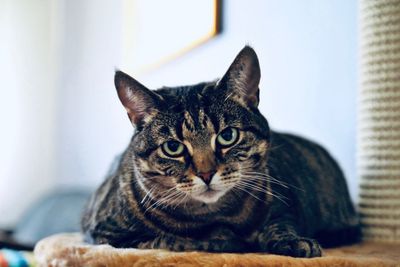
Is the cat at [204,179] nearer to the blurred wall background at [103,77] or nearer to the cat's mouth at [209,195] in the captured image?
the cat's mouth at [209,195]

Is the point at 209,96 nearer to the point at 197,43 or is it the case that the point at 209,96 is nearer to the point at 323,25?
the point at 323,25

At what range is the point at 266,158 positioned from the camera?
0.91 meters

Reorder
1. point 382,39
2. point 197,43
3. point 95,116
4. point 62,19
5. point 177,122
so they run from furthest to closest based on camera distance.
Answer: point 62,19, point 95,116, point 197,43, point 382,39, point 177,122

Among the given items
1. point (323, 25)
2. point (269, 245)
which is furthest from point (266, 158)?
point (323, 25)

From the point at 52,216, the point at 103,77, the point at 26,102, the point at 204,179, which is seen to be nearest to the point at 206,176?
the point at 204,179

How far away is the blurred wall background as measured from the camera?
1.27 m

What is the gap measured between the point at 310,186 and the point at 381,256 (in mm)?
267

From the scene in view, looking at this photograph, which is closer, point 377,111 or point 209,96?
point 209,96

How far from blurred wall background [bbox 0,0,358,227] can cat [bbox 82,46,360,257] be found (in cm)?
22

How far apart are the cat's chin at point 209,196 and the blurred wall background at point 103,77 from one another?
1.06 ft

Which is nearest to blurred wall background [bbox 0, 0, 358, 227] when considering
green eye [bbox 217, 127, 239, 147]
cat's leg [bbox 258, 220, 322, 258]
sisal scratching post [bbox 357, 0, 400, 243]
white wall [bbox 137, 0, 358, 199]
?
white wall [bbox 137, 0, 358, 199]

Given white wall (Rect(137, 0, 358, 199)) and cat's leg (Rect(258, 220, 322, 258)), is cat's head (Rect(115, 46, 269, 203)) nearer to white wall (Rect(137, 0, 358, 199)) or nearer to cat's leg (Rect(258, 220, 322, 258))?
cat's leg (Rect(258, 220, 322, 258))

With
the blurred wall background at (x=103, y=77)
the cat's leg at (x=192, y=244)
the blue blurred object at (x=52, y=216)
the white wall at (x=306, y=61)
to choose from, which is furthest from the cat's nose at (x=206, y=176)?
the blue blurred object at (x=52, y=216)

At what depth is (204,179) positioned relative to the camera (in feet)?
2.63
